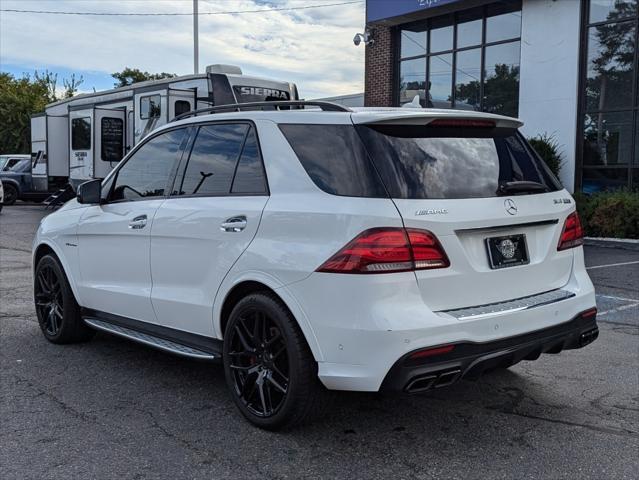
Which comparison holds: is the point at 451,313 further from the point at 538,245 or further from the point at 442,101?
the point at 442,101

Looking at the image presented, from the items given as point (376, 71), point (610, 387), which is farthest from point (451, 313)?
point (376, 71)

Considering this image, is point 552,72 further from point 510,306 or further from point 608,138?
point 510,306

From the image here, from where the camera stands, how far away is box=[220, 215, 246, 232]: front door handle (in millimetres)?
3942

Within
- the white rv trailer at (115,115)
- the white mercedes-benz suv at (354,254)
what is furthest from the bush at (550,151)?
the white mercedes-benz suv at (354,254)

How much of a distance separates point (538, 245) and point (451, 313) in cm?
81

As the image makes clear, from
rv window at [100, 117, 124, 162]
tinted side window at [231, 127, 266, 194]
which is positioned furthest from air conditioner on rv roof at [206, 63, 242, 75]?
tinted side window at [231, 127, 266, 194]

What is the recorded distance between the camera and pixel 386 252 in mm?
3355

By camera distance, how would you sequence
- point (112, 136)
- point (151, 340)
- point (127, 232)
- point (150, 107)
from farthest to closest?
point (112, 136) < point (150, 107) < point (127, 232) < point (151, 340)

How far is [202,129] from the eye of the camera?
462cm

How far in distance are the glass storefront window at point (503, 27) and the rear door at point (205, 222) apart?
13.5m

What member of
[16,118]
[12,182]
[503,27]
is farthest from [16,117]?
[503,27]

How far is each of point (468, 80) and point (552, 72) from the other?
7.97 feet

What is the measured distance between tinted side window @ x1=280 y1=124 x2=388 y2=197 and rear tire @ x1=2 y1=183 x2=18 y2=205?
22.7 meters

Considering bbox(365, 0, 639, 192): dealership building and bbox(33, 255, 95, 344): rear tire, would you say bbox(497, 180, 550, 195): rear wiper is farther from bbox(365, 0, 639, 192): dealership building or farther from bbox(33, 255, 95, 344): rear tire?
bbox(365, 0, 639, 192): dealership building
